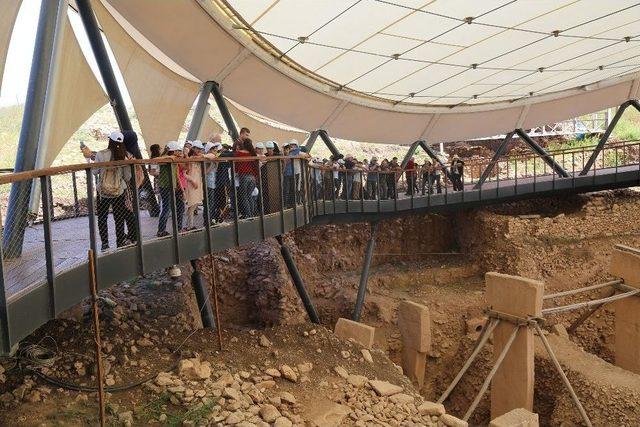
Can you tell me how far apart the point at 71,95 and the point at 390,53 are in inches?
321

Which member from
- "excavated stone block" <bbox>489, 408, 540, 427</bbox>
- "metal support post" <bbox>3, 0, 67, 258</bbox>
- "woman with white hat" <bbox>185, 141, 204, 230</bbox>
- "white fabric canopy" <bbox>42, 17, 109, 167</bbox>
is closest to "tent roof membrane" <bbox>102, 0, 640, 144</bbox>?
"white fabric canopy" <bbox>42, 17, 109, 167</bbox>

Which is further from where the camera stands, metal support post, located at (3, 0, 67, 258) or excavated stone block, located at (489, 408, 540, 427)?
excavated stone block, located at (489, 408, 540, 427)

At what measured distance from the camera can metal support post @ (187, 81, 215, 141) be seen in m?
13.8

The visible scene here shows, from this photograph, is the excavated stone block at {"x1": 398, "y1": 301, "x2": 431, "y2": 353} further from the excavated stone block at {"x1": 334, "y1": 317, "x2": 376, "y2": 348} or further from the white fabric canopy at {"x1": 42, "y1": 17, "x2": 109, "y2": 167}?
the white fabric canopy at {"x1": 42, "y1": 17, "x2": 109, "y2": 167}

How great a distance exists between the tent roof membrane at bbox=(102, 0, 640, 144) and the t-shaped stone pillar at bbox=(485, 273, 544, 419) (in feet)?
20.5

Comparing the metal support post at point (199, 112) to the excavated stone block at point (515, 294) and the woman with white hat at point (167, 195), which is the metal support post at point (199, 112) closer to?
the woman with white hat at point (167, 195)

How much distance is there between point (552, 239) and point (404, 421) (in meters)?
13.9

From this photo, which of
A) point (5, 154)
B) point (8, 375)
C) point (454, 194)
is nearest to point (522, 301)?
point (454, 194)

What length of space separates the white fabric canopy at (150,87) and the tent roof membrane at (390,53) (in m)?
0.42

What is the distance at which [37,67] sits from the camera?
7684mm

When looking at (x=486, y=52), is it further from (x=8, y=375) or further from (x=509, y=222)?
(x=8, y=375)

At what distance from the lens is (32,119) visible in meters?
7.21

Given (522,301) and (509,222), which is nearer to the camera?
(522,301)

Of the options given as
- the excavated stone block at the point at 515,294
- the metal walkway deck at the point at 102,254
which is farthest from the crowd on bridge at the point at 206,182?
the excavated stone block at the point at 515,294
